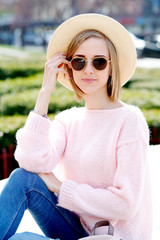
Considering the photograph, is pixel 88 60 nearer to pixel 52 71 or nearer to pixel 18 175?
pixel 52 71

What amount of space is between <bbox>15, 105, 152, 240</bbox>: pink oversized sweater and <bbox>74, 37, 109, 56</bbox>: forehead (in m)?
0.34

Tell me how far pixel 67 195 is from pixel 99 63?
0.76 m

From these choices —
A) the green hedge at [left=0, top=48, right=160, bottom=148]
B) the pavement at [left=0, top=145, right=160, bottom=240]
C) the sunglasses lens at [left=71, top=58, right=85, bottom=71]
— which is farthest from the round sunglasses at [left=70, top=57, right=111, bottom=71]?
the green hedge at [left=0, top=48, right=160, bottom=148]

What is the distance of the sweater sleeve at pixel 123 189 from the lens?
1987mm

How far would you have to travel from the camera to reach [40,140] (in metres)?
2.27

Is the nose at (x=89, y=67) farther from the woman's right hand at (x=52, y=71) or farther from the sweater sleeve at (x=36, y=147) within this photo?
the sweater sleeve at (x=36, y=147)

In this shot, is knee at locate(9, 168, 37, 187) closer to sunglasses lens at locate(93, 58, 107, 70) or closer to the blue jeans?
the blue jeans

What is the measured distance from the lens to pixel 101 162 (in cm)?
210

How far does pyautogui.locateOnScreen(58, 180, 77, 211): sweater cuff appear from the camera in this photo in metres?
2.12

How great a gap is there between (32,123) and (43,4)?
140ft

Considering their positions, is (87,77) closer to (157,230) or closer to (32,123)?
(32,123)

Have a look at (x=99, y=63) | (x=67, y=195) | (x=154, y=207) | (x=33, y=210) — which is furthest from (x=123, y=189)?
(x=154, y=207)

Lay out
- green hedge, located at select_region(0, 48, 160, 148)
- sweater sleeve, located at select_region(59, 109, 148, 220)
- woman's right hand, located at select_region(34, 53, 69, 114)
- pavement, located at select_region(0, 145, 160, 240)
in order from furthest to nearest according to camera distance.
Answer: green hedge, located at select_region(0, 48, 160, 148) → pavement, located at select_region(0, 145, 160, 240) → woman's right hand, located at select_region(34, 53, 69, 114) → sweater sleeve, located at select_region(59, 109, 148, 220)

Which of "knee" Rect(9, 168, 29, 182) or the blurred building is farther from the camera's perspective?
the blurred building
